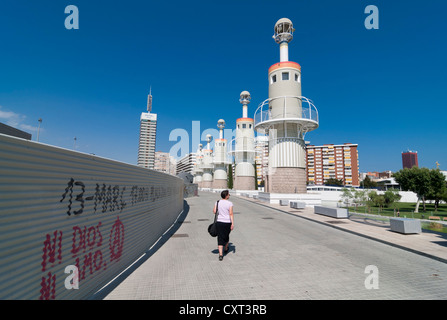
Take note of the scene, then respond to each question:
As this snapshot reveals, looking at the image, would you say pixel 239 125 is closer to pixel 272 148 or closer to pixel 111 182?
pixel 272 148

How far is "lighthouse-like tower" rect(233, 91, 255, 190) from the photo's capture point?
151ft

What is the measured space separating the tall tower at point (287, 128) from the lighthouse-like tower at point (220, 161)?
3671 centimetres

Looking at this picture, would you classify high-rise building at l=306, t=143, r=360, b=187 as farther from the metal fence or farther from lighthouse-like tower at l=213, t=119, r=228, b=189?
the metal fence

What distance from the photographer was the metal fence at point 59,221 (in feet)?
7.70

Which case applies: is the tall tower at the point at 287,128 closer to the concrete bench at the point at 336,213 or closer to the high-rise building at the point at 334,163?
the concrete bench at the point at 336,213

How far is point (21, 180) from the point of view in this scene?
2502 mm

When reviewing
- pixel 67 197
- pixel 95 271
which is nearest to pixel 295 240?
pixel 95 271

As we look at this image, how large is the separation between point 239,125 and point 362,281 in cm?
4448

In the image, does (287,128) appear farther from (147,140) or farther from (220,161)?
(147,140)

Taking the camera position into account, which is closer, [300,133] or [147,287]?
[147,287]
